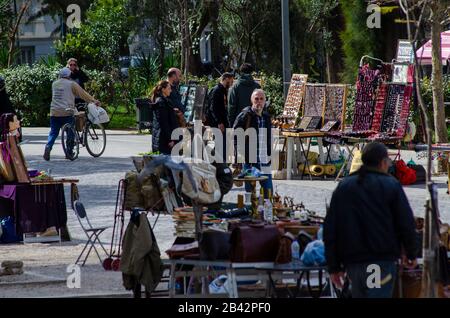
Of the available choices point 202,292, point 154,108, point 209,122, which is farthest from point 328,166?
point 202,292

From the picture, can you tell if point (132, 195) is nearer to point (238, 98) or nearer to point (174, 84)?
point (238, 98)

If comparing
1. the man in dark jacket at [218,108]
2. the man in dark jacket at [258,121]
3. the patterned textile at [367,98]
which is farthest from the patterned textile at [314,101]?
the man in dark jacket at [258,121]

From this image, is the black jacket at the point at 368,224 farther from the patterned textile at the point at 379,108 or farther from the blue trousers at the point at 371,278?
the patterned textile at the point at 379,108

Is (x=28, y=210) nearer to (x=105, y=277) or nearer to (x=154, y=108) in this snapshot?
(x=105, y=277)

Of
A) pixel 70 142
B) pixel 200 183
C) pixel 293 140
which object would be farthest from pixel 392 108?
pixel 200 183

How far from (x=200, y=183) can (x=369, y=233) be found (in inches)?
101

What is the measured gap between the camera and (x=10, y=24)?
2003 inches

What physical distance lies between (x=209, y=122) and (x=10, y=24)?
108 feet

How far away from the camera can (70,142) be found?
2283 centimetres

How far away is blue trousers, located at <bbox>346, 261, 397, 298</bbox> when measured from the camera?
8.27 meters

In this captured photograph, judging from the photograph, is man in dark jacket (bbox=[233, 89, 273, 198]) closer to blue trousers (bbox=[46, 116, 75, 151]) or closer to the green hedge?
blue trousers (bbox=[46, 116, 75, 151])

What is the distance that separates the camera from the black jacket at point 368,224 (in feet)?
27.0

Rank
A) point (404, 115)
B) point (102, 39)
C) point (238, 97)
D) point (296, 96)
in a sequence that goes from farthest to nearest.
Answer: point (102, 39)
point (296, 96)
point (404, 115)
point (238, 97)

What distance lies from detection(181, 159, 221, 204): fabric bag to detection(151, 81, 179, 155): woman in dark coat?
19.7ft
